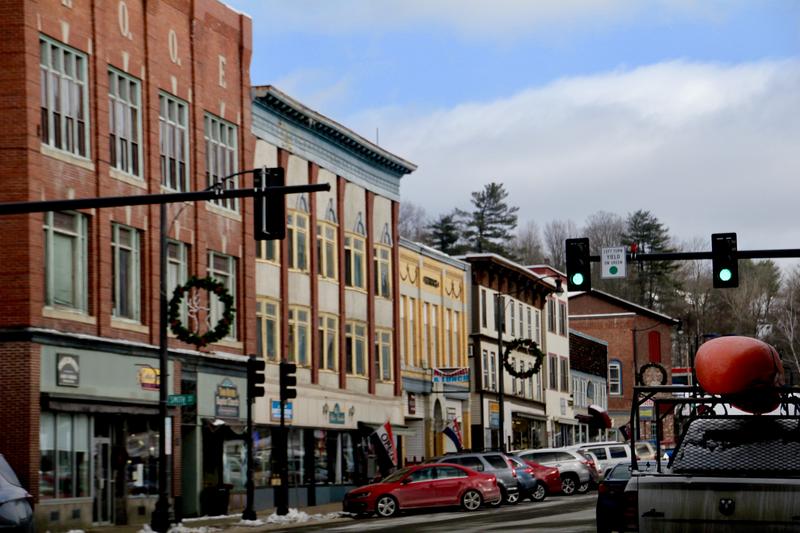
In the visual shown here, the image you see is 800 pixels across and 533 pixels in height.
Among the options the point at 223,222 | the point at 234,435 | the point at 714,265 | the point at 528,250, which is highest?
the point at 528,250

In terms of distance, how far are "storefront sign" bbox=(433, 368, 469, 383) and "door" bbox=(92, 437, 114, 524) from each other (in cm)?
2429

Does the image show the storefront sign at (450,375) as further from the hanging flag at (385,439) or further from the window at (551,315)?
the window at (551,315)

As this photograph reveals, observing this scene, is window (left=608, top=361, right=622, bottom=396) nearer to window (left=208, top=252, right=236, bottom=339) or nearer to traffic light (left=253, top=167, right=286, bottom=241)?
window (left=208, top=252, right=236, bottom=339)

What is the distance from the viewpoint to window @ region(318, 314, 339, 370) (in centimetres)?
5415

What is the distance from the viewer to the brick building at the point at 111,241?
35.6 meters

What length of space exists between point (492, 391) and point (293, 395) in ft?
116

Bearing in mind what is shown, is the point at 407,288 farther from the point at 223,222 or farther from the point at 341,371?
the point at 223,222

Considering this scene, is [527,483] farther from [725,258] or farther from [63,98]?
[725,258]

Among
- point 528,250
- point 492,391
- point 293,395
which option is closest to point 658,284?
point 528,250

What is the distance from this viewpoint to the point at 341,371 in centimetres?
5556

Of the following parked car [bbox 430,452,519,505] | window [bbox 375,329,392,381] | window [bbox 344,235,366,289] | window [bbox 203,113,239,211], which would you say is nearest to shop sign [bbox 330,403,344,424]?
window [bbox 375,329,392,381]

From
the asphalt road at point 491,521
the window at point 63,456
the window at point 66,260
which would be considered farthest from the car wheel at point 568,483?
the window at point 66,260

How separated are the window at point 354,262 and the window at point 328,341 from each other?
211 cm

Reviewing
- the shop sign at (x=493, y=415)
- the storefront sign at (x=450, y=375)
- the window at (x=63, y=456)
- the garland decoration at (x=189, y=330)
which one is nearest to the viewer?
the window at (x=63, y=456)
